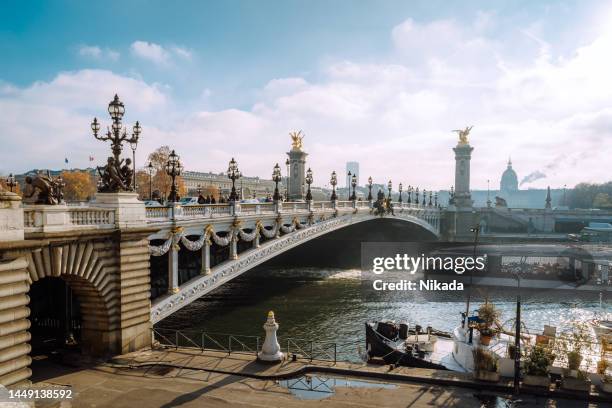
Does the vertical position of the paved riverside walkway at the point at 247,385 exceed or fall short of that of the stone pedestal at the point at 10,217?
it falls short

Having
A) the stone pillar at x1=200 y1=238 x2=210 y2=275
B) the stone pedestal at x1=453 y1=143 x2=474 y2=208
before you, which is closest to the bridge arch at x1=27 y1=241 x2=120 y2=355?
the stone pillar at x1=200 y1=238 x2=210 y2=275

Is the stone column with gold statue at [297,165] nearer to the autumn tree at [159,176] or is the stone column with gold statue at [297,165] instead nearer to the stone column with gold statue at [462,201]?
the autumn tree at [159,176]

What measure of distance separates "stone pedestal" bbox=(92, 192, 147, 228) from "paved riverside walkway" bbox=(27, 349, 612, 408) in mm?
5253

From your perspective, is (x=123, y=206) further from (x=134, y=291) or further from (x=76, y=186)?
(x=76, y=186)

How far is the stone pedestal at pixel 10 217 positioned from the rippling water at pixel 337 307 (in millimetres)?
19954

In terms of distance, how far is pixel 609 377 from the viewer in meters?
15.4

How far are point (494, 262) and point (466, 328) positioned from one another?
35286 millimetres

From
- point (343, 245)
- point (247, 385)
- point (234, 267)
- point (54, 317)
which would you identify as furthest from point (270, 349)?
point (343, 245)

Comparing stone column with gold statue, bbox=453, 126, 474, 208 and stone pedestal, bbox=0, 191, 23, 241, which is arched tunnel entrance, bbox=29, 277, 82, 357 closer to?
stone pedestal, bbox=0, 191, 23, 241

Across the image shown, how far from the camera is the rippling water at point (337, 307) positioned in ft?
111

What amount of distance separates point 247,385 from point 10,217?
8.75 metres

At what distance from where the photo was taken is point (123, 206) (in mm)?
19234

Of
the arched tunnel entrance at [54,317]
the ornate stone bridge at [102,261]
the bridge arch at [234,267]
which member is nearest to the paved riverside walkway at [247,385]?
the ornate stone bridge at [102,261]

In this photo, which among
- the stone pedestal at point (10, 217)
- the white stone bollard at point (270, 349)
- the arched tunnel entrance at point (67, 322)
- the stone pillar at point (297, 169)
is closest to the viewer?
the stone pedestal at point (10, 217)
